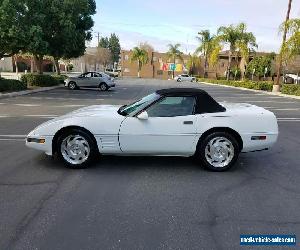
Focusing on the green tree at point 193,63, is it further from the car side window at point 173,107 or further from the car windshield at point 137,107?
the car side window at point 173,107

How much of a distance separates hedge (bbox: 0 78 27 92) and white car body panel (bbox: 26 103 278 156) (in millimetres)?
17111

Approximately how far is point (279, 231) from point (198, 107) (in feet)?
8.81

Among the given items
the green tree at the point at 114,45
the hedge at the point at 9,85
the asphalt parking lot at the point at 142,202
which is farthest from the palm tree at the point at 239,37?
the green tree at the point at 114,45

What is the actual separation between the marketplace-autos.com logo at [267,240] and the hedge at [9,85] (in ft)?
67.2

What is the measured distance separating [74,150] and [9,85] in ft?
59.5

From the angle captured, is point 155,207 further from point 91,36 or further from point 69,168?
point 91,36

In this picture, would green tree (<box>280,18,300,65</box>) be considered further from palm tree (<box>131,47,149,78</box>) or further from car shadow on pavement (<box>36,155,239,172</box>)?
palm tree (<box>131,47,149,78</box>)

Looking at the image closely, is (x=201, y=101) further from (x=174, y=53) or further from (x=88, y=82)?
(x=174, y=53)

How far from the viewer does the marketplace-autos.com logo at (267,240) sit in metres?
3.57

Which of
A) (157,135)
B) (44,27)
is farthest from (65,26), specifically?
(157,135)

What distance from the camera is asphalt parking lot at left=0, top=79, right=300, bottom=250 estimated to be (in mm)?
3617

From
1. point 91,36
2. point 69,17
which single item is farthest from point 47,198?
point 91,36

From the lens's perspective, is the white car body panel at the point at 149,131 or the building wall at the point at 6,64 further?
the building wall at the point at 6,64

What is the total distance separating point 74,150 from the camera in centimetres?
588
